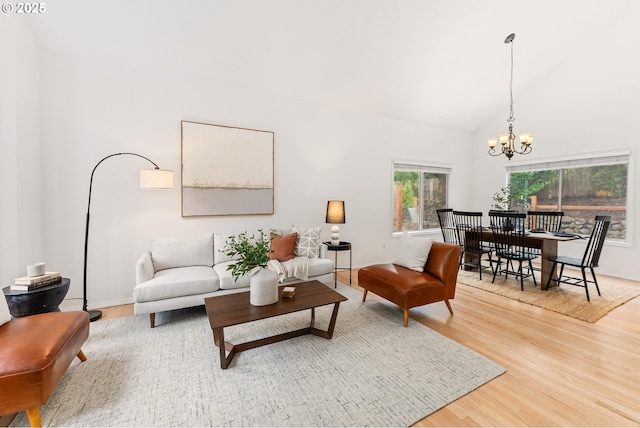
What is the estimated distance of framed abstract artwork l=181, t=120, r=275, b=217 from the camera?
3572 millimetres

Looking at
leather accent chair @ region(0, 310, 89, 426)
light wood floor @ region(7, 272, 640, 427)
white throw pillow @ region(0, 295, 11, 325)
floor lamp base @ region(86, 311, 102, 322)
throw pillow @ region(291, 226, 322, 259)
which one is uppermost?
throw pillow @ region(291, 226, 322, 259)

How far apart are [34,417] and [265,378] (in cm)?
122

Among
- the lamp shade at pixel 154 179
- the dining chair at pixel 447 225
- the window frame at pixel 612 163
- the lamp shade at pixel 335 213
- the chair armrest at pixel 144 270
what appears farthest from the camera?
the dining chair at pixel 447 225

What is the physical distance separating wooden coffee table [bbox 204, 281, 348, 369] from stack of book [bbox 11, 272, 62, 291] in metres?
1.37

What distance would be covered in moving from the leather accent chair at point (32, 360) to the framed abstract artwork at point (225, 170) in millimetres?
1965

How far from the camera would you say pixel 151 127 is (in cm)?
337

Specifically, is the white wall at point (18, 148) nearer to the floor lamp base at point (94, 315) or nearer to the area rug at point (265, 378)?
the floor lamp base at point (94, 315)

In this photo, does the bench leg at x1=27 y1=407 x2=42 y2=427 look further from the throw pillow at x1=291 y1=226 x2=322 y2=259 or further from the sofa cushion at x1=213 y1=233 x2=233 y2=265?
the throw pillow at x1=291 y1=226 x2=322 y2=259

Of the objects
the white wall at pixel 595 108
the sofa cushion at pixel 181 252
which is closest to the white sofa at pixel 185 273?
the sofa cushion at pixel 181 252

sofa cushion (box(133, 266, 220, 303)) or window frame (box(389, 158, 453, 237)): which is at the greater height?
window frame (box(389, 158, 453, 237))

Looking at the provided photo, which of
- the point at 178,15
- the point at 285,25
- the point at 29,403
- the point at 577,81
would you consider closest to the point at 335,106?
the point at 285,25

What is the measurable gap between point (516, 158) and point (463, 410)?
5.52 metres

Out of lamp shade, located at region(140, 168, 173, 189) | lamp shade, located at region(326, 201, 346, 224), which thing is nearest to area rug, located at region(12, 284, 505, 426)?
lamp shade, located at region(140, 168, 173, 189)

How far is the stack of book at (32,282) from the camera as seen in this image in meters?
2.25
